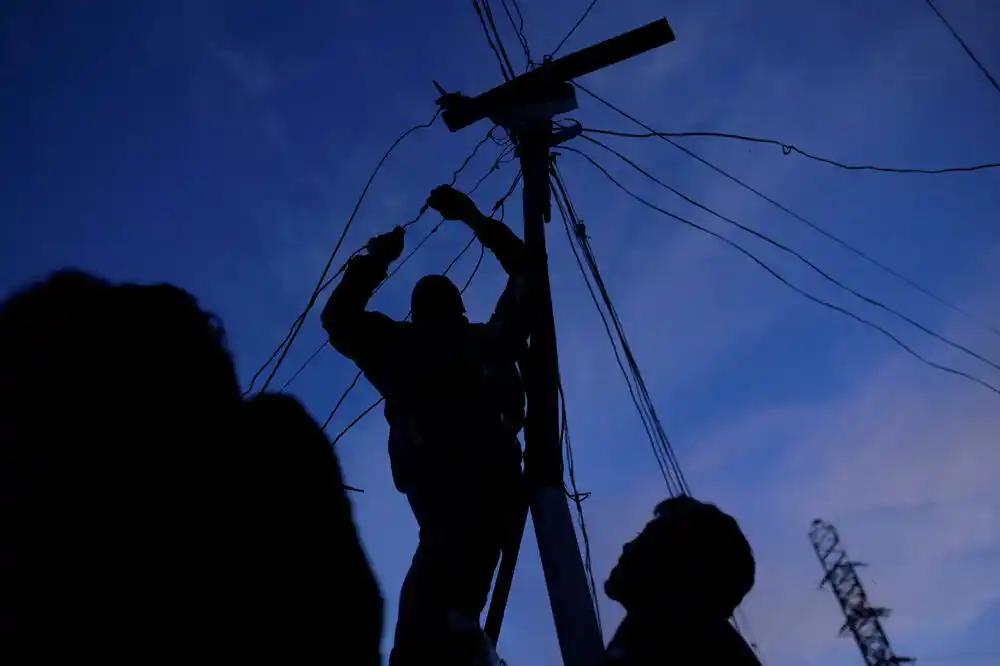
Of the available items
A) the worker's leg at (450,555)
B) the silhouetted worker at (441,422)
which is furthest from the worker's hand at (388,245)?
the worker's leg at (450,555)

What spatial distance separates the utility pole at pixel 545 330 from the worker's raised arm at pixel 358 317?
90cm

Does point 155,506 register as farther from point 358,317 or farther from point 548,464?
point 548,464

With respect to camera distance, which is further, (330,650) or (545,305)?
(545,305)

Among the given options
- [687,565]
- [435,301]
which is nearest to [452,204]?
[435,301]

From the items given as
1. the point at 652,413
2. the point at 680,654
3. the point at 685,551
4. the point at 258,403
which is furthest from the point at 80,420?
the point at 652,413

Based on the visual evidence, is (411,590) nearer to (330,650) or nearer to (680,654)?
(680,654)

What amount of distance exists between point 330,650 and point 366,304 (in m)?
2.41

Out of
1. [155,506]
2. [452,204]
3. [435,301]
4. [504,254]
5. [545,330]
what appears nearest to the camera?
[155,506]

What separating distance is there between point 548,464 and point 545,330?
84 cm

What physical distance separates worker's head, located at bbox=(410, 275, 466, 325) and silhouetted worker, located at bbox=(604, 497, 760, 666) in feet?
4.76

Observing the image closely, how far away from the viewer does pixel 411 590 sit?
8.84 feet

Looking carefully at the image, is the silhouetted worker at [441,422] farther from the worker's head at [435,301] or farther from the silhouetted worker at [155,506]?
the silhouetted worker at [155,506]

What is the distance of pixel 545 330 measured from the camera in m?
3.97

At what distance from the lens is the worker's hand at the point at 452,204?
401cm
